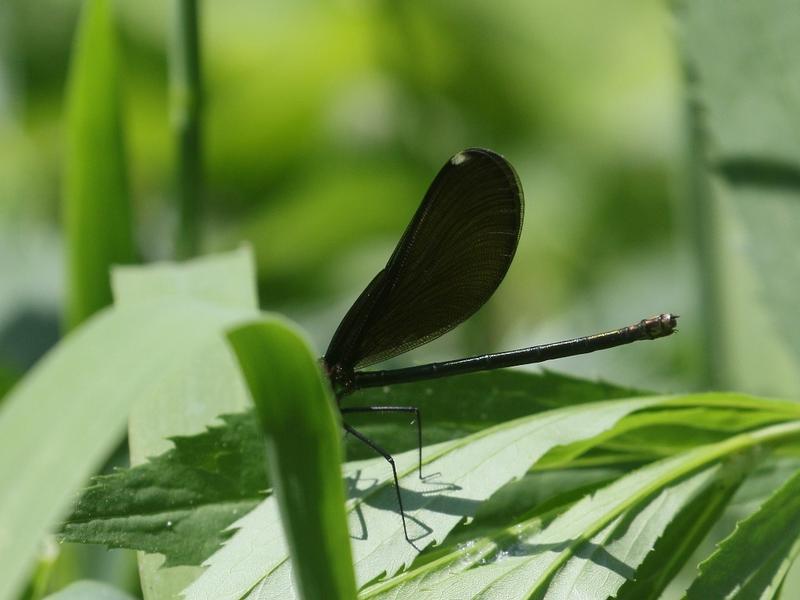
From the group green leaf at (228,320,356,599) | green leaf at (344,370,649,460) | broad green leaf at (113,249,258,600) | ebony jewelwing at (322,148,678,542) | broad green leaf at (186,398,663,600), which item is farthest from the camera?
ebony jewelwing at (322,148,678,542)

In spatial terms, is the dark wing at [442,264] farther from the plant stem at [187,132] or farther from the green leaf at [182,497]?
the green leaf at [182,497]

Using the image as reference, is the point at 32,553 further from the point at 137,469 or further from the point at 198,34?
the point at 198,34

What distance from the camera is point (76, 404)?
0.63 metres

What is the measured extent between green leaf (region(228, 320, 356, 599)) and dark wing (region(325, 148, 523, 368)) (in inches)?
36.0

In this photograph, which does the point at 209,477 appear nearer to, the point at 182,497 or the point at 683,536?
the point at 182,497

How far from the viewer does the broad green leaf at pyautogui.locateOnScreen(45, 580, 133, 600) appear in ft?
3.85

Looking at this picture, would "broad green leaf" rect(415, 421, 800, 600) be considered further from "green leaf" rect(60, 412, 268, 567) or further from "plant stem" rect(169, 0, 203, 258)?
"plant stem" rect(169, 0, 203, 258)

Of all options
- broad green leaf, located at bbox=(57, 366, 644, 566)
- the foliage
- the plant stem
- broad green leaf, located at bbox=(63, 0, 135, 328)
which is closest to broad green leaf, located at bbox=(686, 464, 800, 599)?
the foliage

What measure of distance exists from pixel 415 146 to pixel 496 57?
52cm

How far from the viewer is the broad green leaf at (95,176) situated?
1909mm

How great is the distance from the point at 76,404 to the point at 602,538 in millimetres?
726


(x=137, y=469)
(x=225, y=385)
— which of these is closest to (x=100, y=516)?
(x=137, y=469)

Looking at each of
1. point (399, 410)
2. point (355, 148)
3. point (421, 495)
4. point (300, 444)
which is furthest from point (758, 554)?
point (355, 148)

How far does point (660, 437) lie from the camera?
1.30 meters
